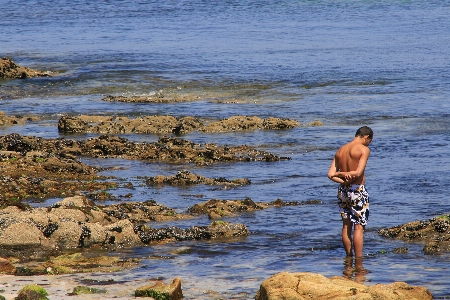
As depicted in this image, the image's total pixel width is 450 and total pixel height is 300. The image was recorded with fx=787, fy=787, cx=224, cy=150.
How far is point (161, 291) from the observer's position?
24.5ft

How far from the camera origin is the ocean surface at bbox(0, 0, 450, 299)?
9680 mm

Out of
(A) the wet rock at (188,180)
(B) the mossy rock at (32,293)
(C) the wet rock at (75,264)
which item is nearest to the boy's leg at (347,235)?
(C) the wet rock at (75,264)

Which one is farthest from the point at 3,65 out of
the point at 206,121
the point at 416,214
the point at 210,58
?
the point at 416,214

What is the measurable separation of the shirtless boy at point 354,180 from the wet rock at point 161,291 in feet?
8.60

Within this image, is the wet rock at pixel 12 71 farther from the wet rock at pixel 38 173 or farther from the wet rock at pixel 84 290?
the wet rock at pixel 84 290

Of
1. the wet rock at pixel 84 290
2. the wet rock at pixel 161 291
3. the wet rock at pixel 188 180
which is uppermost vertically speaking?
the wet rock at pixel 161 291

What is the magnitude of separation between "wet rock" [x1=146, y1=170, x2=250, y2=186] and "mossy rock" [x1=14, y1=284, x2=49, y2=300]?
648 cm

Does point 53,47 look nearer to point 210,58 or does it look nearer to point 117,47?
point 117,47

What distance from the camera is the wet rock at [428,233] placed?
9.84 m

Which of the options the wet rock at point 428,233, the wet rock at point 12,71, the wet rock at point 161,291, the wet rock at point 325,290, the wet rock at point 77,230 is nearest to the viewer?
the wet rock at point 325,290

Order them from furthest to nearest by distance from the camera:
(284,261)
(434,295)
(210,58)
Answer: (210,58) < (284,261) < (434,295)

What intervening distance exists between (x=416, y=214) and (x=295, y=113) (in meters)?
10.7

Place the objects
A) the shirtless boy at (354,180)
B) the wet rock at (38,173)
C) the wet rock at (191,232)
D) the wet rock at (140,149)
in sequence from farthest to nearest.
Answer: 1. the wet rock at (140,149)
2. the wet rock at (38,173)
3. the wet rock at (191,232)
4. the shirtless boy at (354,180)

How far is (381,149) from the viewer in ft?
56.9
